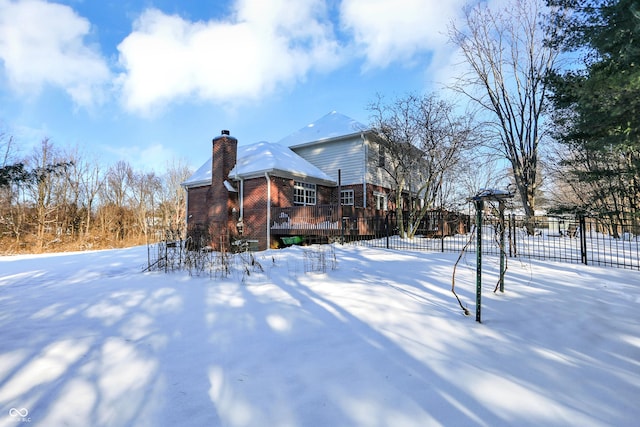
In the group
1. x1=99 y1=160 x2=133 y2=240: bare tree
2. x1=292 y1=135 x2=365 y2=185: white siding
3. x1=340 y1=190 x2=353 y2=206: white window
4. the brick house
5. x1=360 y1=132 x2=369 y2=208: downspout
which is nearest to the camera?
the brick house

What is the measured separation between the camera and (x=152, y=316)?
4285 millimetres

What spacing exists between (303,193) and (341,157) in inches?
136

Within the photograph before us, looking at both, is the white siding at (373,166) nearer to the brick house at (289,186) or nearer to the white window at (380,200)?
the brick house at (289,186)

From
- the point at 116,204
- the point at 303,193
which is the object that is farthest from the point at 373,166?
the point at 116,204

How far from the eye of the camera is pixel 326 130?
19641mm

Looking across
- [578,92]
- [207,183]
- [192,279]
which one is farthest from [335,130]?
[192,279]

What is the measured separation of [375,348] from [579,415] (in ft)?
5.40

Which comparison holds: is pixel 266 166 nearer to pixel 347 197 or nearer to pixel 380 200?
pixel 347 197

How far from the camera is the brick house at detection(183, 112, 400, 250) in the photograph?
14375 millimetres

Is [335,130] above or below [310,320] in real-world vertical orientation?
above

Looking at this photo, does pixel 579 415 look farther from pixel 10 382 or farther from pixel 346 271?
pixel 346 271

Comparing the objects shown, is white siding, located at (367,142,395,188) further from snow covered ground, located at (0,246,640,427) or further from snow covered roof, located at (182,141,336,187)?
snow covered ground, located at (0,246,640,427)

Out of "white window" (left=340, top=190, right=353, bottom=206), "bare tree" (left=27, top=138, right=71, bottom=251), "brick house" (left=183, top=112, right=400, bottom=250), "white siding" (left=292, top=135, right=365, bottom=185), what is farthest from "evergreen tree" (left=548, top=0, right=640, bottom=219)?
"bare tree" (left=27, top=138, right=71, bottom=251)

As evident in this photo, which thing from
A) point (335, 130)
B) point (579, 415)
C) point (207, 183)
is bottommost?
point (579, 415)
